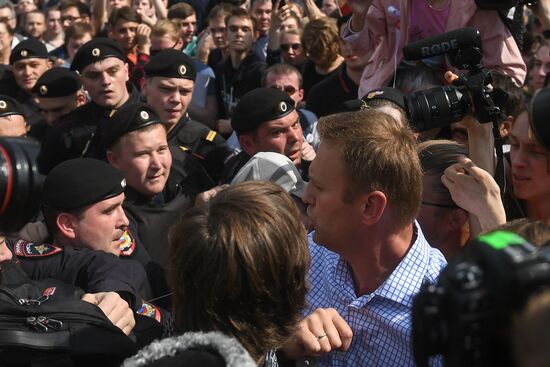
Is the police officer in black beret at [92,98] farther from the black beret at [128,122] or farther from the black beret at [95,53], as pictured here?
the black beret at [128,122]

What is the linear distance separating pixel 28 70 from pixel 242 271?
5.80 metres

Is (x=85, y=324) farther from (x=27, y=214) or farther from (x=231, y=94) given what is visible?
(x=231, y=94)

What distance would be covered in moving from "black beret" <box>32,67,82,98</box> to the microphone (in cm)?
334

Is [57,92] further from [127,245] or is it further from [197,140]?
[127,245]

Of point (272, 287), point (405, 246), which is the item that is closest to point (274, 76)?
point (405, 246)

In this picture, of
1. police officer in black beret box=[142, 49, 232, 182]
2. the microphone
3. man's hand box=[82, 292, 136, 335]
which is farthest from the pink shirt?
man's hand box=[82, 292, 136, 335]

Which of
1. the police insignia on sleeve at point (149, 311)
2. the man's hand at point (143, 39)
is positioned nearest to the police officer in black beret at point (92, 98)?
the man's hand at point (143, 39)

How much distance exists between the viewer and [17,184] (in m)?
1.54

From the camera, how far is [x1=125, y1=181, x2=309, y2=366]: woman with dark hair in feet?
5.67

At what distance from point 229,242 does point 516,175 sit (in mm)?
1321

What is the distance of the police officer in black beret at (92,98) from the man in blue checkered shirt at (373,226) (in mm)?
2819

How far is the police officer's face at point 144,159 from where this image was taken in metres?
3.95

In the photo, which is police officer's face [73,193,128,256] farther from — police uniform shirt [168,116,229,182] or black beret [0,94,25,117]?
black beret [0,94,25,117]

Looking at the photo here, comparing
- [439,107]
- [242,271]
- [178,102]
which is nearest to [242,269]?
[242,271]
